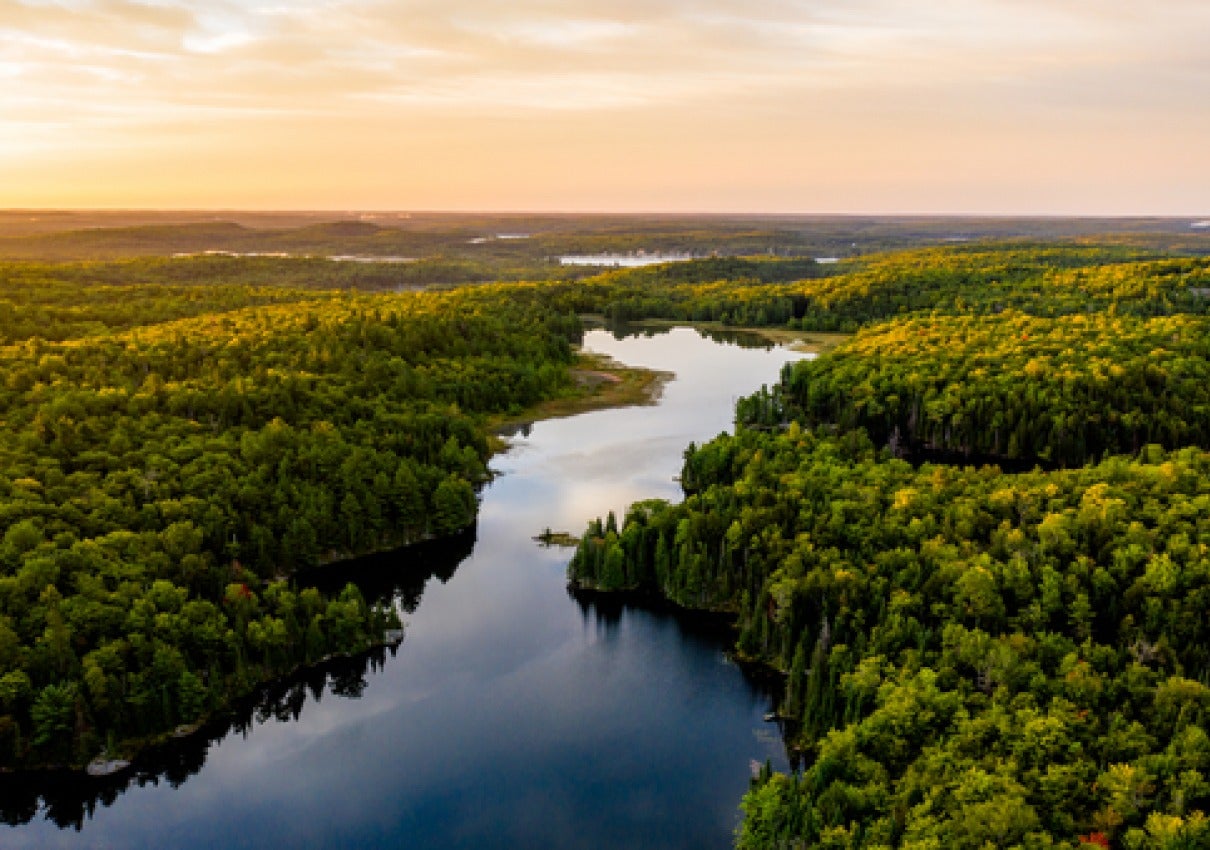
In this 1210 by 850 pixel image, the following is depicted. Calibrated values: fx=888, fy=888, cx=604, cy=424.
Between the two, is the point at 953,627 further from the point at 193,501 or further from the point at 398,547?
the point at 193,501

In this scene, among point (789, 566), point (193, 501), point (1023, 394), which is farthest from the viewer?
point (1023, 394)

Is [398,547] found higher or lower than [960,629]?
lower

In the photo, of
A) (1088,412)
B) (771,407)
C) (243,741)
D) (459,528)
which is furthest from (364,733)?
(1088,412)

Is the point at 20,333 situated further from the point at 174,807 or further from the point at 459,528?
the point at 174,807

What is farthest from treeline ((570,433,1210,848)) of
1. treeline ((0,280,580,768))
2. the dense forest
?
treeline ((0,280,580,768))

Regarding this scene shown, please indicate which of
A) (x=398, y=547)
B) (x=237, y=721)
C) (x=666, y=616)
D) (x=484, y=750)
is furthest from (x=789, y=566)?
(x=237, y=721)

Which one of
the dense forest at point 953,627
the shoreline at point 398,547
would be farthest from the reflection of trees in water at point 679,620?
the shoreline at point 398,547

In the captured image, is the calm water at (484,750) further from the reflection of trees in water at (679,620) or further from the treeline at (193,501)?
the treeline at (193,501)

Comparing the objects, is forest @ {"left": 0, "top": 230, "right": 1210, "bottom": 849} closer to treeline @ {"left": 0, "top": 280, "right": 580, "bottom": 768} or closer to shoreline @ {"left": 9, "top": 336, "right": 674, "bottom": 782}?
treeline @ {"left": 0, "top": 280, "right": 580, "bottom": 768}
